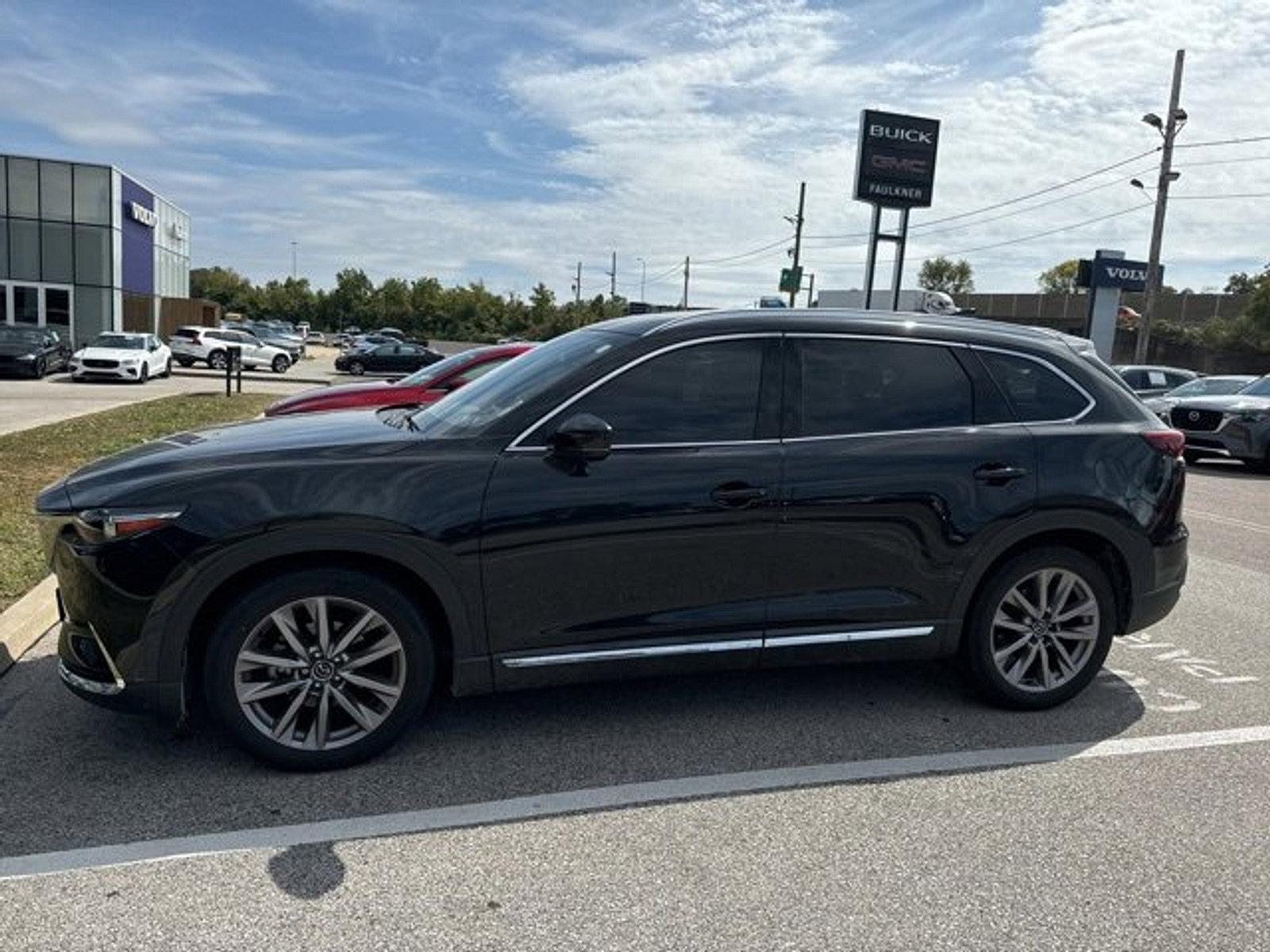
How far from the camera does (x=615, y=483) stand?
3.66 m

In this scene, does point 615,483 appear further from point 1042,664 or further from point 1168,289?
point 1168,289

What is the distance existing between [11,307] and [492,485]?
129ft

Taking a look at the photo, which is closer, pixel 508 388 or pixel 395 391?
pixel 508 388

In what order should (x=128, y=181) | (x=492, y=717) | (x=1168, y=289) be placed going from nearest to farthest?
1. (x=492, y=717)
2. (x=128, y=181)
3. (x=1168, y=289)

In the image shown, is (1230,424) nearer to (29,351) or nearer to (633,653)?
(633,653)

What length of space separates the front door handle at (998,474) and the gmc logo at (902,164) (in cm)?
2971

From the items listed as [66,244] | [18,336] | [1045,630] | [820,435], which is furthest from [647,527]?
[66,244]

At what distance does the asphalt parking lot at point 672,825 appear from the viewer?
107 inches

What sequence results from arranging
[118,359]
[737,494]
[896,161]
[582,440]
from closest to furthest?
[582,440]
[737,494]
[118,359]
[896,161]

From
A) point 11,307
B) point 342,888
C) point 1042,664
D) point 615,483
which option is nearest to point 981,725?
point 1042,664

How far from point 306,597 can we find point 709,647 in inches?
60.7

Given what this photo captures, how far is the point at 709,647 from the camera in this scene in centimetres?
384

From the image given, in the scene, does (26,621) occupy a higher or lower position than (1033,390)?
lower

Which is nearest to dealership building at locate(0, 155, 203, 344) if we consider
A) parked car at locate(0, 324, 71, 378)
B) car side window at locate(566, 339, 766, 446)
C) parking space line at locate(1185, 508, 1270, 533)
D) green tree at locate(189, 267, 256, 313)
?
parked car at locate(0, 324, 71, 378)
